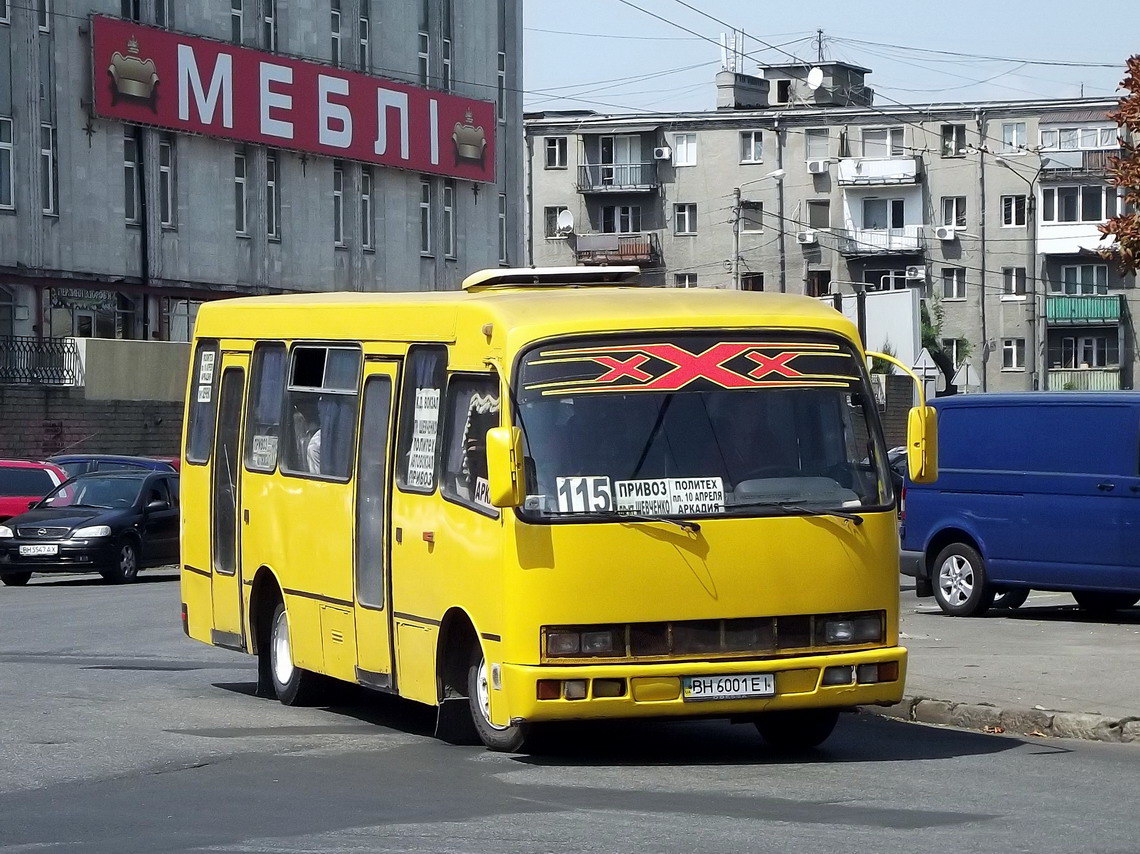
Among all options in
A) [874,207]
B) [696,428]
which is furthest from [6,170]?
[874,207]

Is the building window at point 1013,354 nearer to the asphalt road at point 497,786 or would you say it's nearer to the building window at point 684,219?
the building window at point 684,219

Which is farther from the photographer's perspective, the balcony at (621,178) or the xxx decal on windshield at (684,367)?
the balcony at (621,178)

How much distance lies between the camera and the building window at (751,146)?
3467 inches

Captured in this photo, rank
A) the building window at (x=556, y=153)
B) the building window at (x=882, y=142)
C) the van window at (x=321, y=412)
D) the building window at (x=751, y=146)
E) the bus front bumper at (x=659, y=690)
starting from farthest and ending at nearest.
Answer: the building window at (x=556, y=153) → the building window at (x=751, y=146) → the building window at (x=882, y=142) → the van window at (x=321, y=412) → the bus front bumper at (x=659, y=690)

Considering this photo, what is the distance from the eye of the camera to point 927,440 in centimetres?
1103

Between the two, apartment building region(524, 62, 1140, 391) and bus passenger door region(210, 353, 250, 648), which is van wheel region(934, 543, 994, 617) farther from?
apartment building region(524, 62, 1140, 391)

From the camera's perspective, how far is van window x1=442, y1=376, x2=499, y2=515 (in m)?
10.7

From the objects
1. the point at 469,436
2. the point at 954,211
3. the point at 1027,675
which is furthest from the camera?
the point at 954,211

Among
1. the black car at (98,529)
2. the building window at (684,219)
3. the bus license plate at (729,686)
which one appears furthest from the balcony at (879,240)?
the bus license plate at (729,686)

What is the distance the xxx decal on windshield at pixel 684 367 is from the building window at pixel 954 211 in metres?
76.4

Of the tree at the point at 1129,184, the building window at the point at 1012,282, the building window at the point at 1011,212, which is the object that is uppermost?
the building window at the point at 1011,212

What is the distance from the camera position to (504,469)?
995 centimetres

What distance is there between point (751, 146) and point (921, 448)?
258 ft

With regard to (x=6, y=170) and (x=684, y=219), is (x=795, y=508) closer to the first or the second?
(x=6, y=170)
